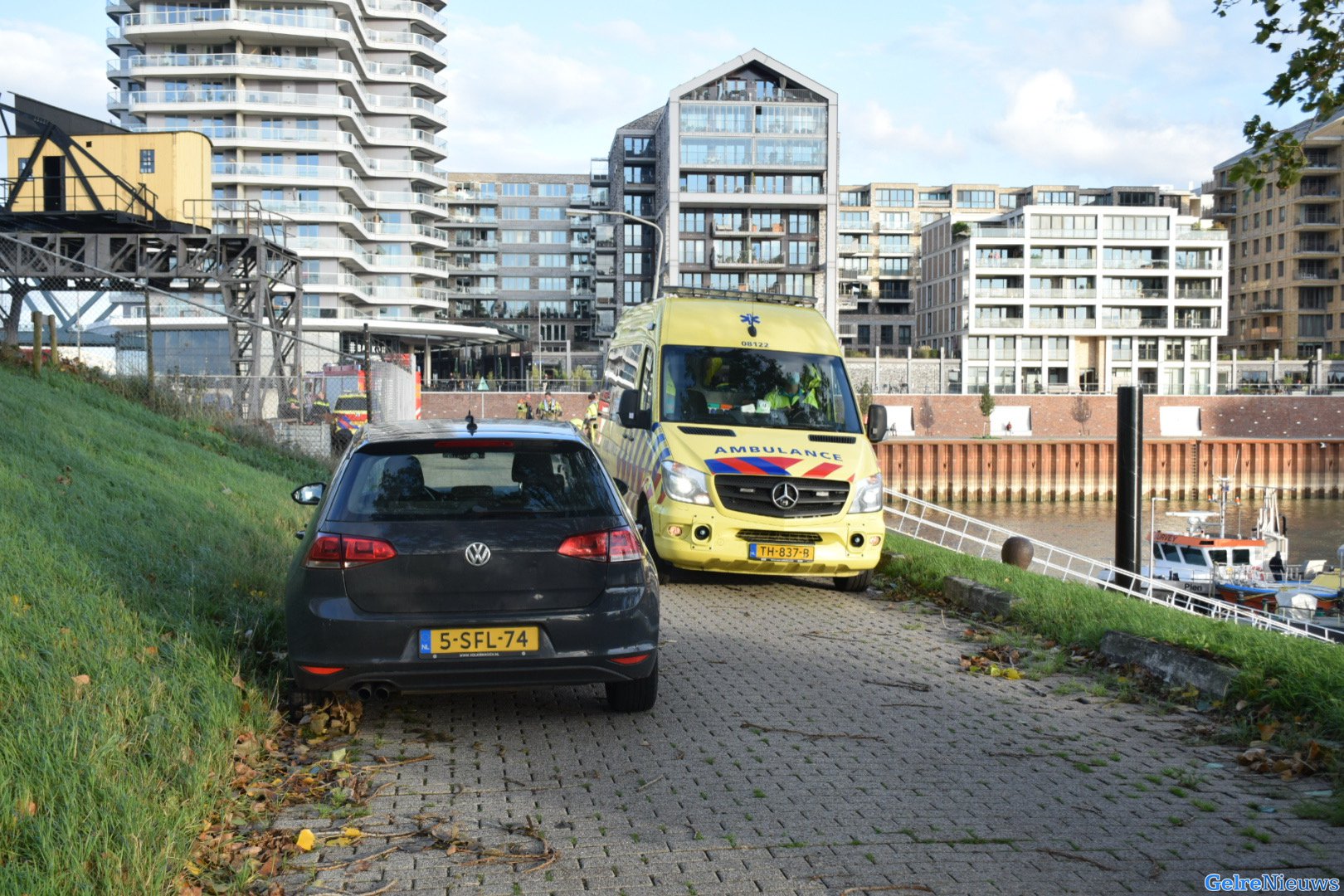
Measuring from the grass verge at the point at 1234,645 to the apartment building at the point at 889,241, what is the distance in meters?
107

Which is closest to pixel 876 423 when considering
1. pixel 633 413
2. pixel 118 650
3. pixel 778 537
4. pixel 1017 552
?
pixel 778 537

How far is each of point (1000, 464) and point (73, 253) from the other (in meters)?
44.5

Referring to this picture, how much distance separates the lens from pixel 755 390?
11969 millimetres

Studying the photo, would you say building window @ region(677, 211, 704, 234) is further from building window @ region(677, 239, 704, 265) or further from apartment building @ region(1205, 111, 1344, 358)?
apartment building @ region(1205, 111, 1344, 358)

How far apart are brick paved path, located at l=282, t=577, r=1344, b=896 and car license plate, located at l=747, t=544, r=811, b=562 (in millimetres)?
2900

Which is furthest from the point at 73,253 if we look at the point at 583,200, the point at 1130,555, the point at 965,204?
the point at 965,204

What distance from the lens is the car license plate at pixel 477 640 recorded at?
232 inches

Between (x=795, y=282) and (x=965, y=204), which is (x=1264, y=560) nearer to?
(x=795, y=282)

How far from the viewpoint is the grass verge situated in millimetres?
6086

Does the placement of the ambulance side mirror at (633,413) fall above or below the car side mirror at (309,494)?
above

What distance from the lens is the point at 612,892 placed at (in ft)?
13.6

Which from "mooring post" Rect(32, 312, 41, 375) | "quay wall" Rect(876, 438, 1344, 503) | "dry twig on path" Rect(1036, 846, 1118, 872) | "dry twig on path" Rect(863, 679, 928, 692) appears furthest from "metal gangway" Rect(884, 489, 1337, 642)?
"mooring post" Rect(32, 312, 41, 375)

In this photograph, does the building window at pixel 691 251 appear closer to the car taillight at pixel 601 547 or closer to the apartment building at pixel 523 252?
the apartment building at pixel 523 252

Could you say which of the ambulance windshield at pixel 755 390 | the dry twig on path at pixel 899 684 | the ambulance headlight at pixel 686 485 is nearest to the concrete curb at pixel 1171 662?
the dry twig on path at pixel 899 684
